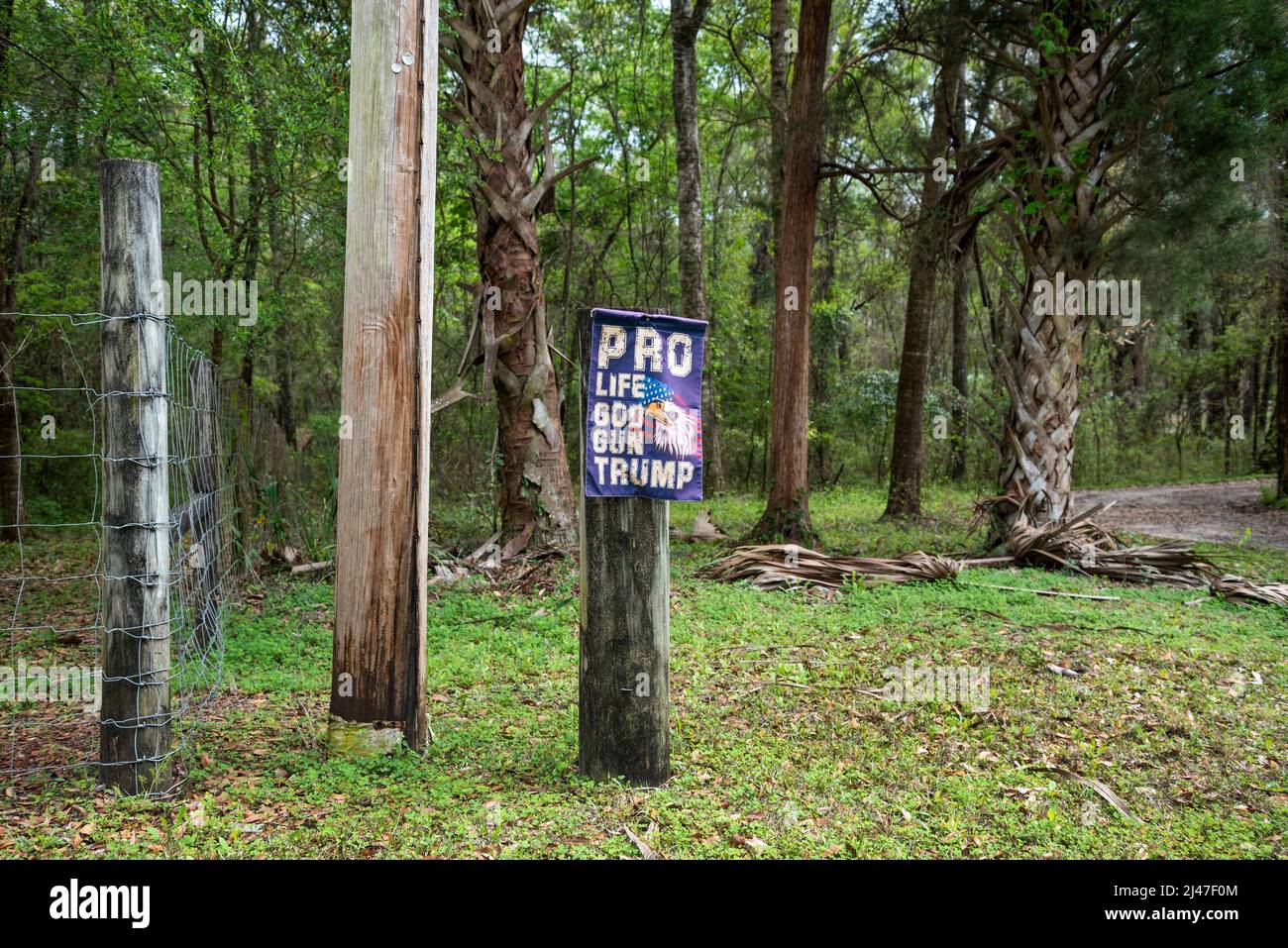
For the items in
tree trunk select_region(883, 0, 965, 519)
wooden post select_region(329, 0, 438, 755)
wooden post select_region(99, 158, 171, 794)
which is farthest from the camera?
tree trunk select_region(883, 0, 965, 519)

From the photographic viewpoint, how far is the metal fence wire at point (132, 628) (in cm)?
354

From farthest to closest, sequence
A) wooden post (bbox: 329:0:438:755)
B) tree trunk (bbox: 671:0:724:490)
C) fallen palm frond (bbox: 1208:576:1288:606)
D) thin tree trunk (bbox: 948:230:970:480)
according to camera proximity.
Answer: thin tree trunk (bbox: 948:230:970:480) < tree trunk (bbox: 671:0:724:490) < fallen palm frond (bbox: 1208:576:1288:606) < wooden post (bbox: 329:0:438:755)

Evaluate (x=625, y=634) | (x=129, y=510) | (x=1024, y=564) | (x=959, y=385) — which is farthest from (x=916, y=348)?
(x=129, y=510)

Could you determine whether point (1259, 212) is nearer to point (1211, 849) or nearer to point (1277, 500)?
point (1277, 500)

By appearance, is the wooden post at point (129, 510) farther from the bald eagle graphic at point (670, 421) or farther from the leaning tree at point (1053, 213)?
the leaning tree at point (1053, 213)

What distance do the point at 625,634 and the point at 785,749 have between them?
1.19 m

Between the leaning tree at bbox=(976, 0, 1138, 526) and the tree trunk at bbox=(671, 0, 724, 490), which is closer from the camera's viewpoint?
the leaning tree at bbox=(976, 0, 1138, 526)

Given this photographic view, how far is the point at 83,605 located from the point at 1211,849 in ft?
26.7

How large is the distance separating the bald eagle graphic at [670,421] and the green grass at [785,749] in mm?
1502

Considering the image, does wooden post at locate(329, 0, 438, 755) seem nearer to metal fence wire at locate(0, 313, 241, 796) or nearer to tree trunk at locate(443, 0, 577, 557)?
metal fence wire at locate(0, 313, 241, 796)

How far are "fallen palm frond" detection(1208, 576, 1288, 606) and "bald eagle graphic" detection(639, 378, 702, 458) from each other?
5.90m

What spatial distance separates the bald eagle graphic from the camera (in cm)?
376

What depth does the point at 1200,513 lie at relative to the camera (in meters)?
12.6

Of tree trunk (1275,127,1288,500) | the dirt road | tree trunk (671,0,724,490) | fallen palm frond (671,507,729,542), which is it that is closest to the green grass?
fallen palm frond (671,507,729,542)
